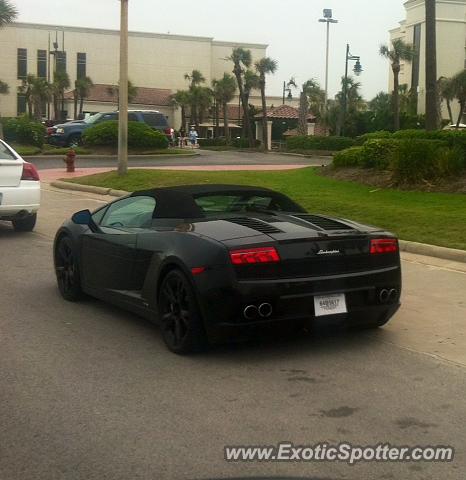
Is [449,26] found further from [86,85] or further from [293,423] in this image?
[293,423]

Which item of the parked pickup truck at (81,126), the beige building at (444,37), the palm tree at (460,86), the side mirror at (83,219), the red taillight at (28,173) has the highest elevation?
the beige building at (444,37)

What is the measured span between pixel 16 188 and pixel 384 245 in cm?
742

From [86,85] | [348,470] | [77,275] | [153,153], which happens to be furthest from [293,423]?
[86,85]

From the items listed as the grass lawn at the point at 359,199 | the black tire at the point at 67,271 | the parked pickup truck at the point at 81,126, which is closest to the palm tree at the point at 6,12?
the parked pickup truck at the point at 81,126

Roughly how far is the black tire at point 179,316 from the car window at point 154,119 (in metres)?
32.9

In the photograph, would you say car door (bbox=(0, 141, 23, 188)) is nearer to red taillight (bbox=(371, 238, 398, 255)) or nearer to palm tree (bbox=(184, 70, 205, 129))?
red taillight (bbox=(371, 238, 398, 255))

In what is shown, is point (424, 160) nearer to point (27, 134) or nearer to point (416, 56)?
point (27, 134)

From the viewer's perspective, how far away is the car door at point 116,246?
6.77 m

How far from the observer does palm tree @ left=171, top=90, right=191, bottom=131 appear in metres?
72.3

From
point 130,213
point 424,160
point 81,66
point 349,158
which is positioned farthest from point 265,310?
point 81,66

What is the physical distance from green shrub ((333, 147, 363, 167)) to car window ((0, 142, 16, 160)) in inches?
371

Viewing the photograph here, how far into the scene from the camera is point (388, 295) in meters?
6.25

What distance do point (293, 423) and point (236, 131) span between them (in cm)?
7351

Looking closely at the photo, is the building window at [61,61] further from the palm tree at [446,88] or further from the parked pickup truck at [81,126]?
the parked pickup truck at [81,126]
